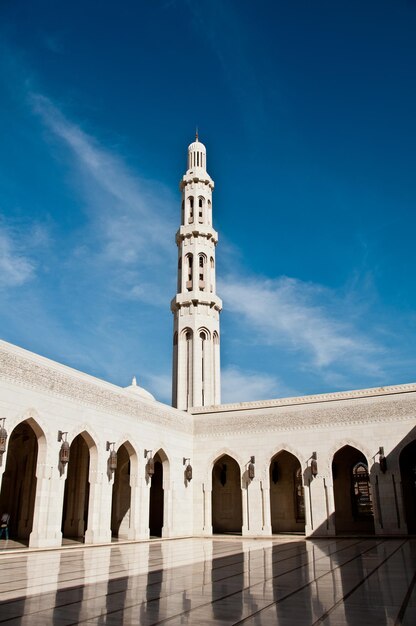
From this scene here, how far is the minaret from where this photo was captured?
25.5 meters

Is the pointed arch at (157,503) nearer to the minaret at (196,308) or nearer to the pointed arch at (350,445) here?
the minaret at (196,308)

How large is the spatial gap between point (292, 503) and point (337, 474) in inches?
85.4

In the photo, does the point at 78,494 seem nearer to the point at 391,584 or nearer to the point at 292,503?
the point at 292,503

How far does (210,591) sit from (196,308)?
67.1ft

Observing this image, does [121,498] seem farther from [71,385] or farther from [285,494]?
[285,494]

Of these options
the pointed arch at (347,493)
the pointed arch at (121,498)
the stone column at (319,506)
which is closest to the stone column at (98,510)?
the pointed arch at (121,498)

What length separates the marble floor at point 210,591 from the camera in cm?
485

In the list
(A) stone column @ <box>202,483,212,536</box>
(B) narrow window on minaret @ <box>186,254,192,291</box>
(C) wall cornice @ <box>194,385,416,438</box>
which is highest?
(B) narrow window on minaret @ <box>186,254,192,291</box>

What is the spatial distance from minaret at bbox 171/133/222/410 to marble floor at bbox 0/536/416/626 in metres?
14.9

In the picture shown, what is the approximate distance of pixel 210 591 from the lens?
250 inches

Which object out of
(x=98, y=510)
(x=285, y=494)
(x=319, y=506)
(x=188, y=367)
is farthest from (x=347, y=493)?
(x=98, y=510)

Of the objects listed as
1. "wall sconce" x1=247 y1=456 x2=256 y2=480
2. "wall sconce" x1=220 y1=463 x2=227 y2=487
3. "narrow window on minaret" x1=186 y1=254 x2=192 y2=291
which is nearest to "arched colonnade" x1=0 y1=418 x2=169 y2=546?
"wall sconce" x1=247 y1=456 x2=256 y2=480

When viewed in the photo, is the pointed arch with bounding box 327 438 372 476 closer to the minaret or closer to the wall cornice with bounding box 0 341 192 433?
the wall cornice with bounding box 0 341 192 433

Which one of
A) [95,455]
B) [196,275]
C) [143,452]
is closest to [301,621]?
[95,455]
